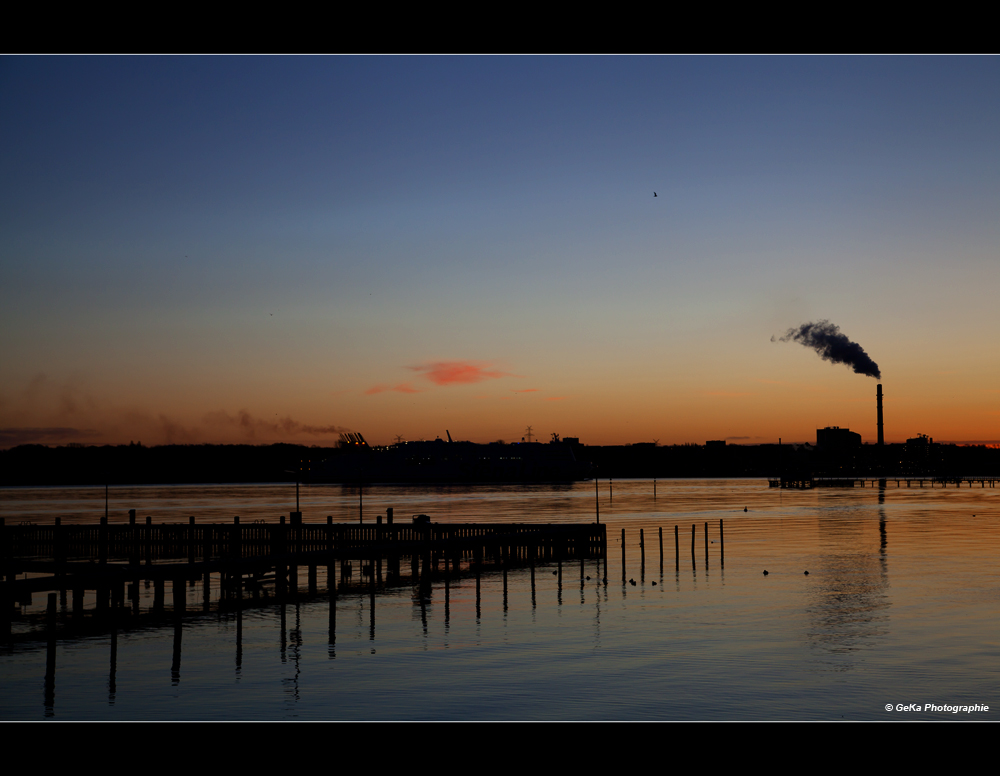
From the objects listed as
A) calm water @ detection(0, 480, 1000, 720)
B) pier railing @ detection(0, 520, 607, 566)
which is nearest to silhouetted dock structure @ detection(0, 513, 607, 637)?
pier railing @ detection(0, 520, 607, 566)

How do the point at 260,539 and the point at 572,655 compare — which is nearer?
the point at 572,655

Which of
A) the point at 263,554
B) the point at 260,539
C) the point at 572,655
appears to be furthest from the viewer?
the point at 260,539

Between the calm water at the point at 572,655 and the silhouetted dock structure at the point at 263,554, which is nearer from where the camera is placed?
the calm water at the point at 572,655

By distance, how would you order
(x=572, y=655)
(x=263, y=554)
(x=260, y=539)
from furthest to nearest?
(x=260, y=539)
(x=263, y=554)
(x=572, y=655)

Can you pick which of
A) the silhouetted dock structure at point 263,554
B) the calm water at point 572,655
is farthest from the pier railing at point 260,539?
the calm water at point 572,655

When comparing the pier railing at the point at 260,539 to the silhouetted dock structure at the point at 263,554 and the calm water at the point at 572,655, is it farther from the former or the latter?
the calm water at the point at 572,655

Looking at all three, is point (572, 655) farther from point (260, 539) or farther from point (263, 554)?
point (260, 539)

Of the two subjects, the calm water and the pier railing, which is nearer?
the calm water

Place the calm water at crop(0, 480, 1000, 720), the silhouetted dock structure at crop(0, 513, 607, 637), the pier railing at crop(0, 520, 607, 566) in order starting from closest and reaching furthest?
1. the calm water at crop(0, 480, 1000, 720)
2. the silhouetted dock structure at crop(0, 513, 607, 637)
3. the pier railing at crop(0, 520, 607, 566)

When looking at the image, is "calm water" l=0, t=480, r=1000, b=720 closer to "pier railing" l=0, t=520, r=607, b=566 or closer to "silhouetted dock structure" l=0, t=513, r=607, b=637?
"silhouetted dock structure" l=0, t=513, r=607, b=637

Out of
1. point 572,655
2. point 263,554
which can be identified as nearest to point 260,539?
point 263,554
